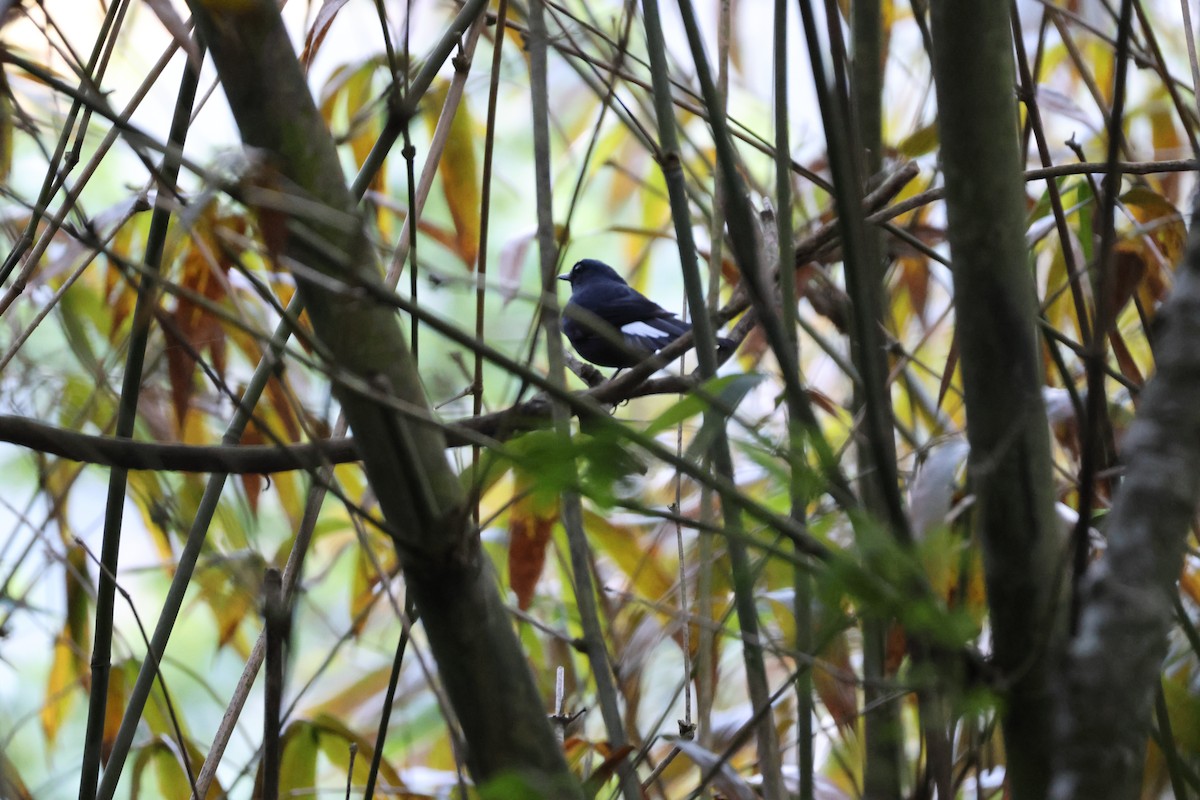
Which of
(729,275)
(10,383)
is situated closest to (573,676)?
(729,275)

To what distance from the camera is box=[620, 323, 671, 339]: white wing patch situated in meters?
2.83

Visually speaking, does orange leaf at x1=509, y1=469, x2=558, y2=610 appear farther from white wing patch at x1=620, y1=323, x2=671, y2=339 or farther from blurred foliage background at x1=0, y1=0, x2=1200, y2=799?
white wing patch at x1=620, y1=323, x2=671, y2=339

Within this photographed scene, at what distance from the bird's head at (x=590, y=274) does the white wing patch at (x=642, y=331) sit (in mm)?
687

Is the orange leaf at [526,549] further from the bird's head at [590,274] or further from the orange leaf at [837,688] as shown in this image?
the bird's head at [590,274]

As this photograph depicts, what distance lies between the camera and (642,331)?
2881 millimetres

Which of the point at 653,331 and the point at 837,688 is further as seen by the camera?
the point at 653,331

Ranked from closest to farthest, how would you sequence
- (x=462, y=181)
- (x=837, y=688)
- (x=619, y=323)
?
1. (x=837, y=688)
2. (x=462, y=181)
3. (x=619, y=323)

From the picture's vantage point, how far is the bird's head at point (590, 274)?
3.71 metres

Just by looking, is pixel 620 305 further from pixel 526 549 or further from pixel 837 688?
pixel 837 688

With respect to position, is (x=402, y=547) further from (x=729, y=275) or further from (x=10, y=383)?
(x=729, y=275)

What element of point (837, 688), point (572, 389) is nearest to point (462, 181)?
point (572, 389)

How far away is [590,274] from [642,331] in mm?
981

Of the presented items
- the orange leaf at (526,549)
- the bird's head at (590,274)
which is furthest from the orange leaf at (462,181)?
the bird's head at (590,274)

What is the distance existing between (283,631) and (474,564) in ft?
0.42
